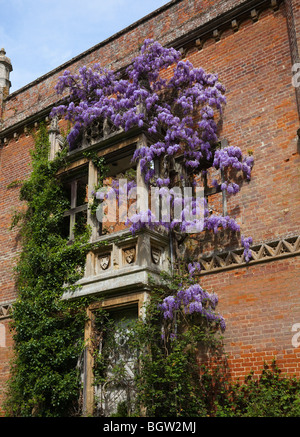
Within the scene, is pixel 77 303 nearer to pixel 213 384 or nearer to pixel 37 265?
pixel 37 265

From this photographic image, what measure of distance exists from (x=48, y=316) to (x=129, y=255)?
7.92 ft

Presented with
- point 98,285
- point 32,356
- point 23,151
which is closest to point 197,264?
point 98,285

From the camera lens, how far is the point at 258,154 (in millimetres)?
9188

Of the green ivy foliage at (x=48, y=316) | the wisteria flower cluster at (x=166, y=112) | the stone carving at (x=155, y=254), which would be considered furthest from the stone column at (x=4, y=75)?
the stone carving at (x=155, y=254)

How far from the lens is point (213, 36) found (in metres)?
10.7

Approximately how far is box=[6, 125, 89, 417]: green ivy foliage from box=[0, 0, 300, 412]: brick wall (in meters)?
1.98

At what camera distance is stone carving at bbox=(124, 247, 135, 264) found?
9180 mm

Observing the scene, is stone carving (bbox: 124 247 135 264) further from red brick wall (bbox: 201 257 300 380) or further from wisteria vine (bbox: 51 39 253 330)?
red brick wall (bbox: 201 257 300 380)

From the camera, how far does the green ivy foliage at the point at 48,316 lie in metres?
9.41

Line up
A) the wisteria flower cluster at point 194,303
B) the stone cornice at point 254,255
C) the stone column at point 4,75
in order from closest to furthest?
the stone cornice at point 254,255
the wisteria flower cluster at point 194,303
the stone column at point 4,75

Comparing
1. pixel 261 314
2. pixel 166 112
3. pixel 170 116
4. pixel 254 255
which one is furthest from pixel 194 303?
pixel 166 112

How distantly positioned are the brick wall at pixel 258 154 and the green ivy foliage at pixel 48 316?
1.98 metres

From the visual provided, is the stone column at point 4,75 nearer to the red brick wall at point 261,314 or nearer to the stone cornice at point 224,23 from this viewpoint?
the stone cornice at point 224,23
